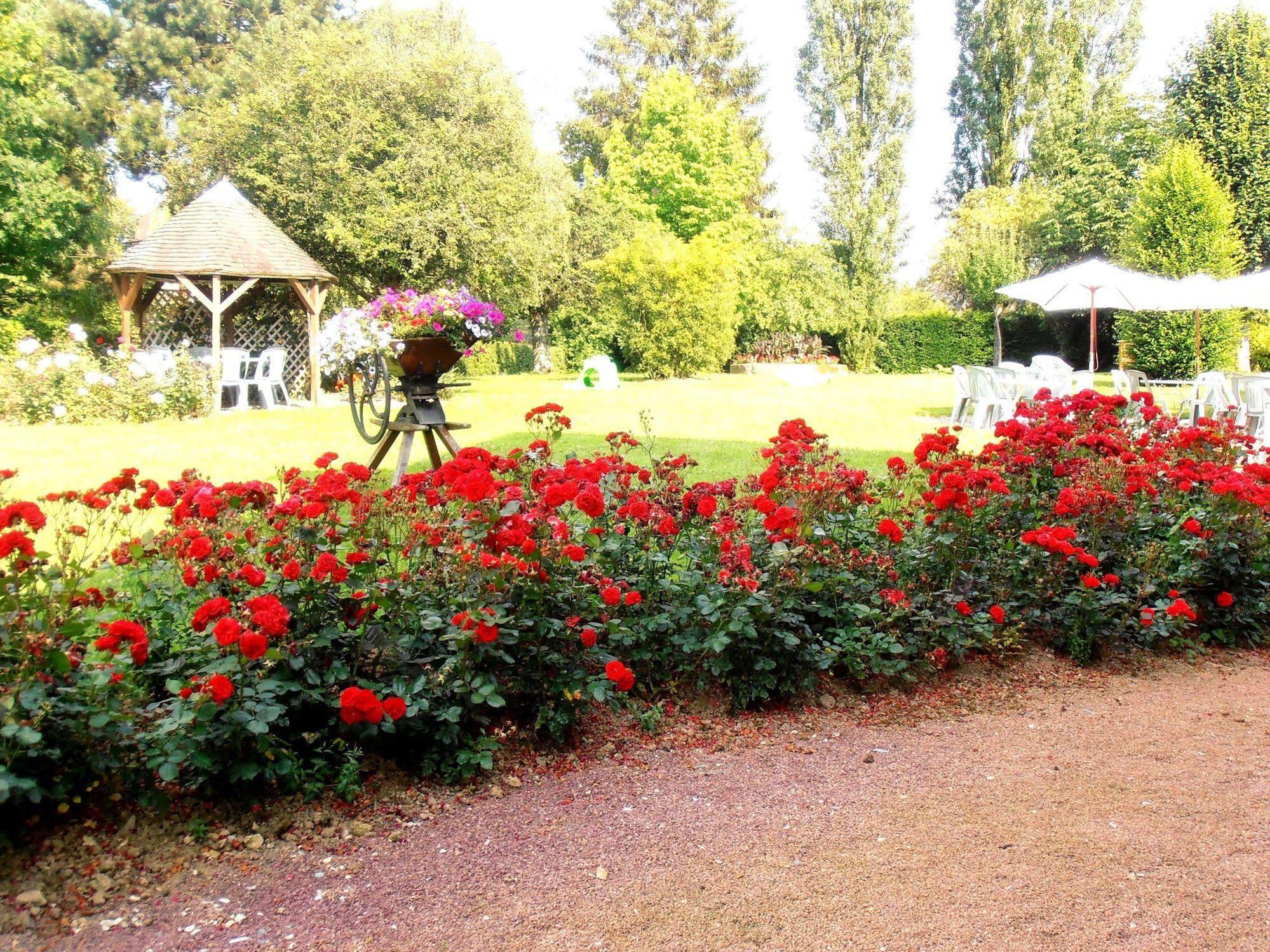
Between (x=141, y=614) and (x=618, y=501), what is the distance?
4.72 ft

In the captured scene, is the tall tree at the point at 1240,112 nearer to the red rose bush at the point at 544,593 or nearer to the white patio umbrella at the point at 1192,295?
the white patio umbrella at the point at 1192,295

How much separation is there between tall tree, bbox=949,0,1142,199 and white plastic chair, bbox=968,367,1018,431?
64.3ft

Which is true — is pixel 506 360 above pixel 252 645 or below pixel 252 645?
above

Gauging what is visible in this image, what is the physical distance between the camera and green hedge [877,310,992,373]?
2495 cm

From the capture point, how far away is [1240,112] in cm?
2075

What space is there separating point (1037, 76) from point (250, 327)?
25969 mm

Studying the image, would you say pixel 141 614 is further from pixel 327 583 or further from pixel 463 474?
pixel 463 474

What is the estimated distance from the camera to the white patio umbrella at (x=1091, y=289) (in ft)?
38.6

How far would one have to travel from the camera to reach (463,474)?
2.70m

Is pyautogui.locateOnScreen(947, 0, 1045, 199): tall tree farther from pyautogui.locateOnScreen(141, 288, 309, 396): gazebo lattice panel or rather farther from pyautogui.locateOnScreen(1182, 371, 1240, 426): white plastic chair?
pyautogui.locateOnScreen(141, 288, 309, 396): gazebo lattice panel

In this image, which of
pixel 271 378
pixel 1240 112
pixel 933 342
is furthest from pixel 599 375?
pixel 1240 112

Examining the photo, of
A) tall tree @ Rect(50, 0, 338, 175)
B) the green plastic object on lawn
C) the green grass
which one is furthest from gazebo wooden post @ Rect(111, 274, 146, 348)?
tall tree @ Rect(50, 0, 338, 175)

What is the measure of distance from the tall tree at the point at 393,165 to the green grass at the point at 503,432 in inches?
118

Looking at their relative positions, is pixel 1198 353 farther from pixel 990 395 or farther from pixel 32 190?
pixel 32 190
